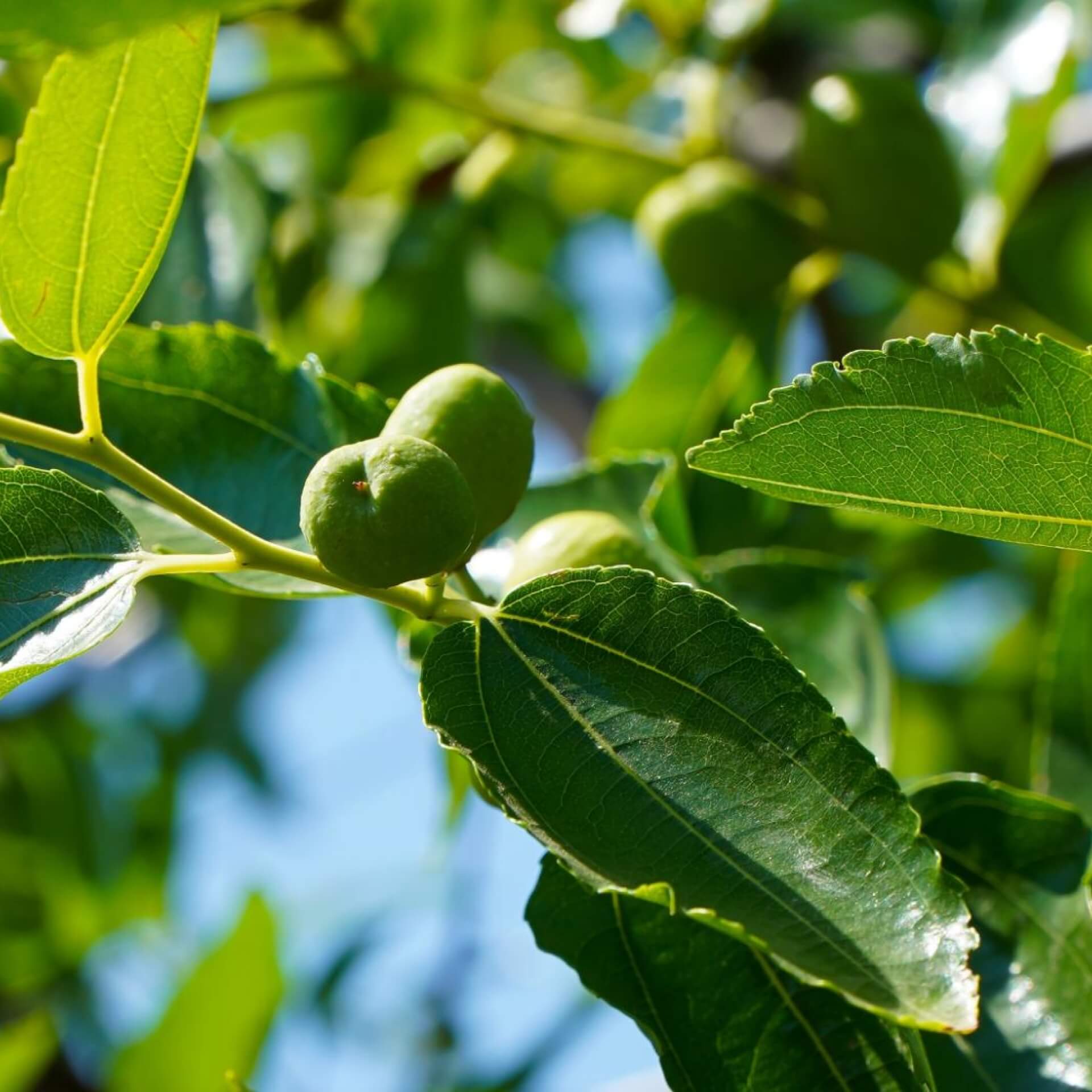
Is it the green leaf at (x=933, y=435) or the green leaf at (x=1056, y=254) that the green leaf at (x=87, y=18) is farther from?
the green leaf at (x=1056, y=254)

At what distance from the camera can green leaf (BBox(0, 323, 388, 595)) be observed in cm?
106

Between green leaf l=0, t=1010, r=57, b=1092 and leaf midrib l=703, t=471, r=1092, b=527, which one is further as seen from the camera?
green leaf l=0, t=1010, r=57, b=1092

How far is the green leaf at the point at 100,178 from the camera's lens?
0.86 meters

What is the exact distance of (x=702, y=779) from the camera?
0.80 m

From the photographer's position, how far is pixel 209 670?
10.0 ft

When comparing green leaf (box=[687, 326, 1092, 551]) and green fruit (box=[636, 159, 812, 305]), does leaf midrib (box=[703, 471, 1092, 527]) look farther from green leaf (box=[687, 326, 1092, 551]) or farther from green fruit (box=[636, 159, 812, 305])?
green fruit (box=[636, 159, 812, 305])

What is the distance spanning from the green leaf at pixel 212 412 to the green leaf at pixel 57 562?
0.15 meters

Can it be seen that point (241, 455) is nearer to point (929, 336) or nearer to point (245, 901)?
point (929, 336)

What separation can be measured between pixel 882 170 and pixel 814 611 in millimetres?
617

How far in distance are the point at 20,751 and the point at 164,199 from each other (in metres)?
2.22

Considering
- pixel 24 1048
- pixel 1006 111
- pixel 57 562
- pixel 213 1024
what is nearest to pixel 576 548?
pixel 57 562

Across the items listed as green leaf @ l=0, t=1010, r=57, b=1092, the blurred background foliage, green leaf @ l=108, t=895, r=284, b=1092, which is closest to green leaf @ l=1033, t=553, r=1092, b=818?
the blurred background foliage

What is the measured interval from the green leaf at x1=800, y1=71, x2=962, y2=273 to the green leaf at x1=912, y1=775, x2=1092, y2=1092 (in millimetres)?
865

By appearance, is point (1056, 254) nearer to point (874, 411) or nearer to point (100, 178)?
point (874, 411)
